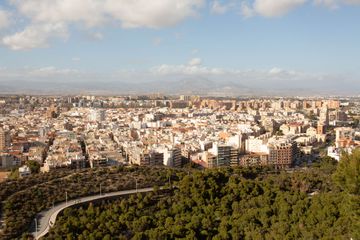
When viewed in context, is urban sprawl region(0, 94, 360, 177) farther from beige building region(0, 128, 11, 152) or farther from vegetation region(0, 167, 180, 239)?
vegetation region(0, 167, 180, 239)

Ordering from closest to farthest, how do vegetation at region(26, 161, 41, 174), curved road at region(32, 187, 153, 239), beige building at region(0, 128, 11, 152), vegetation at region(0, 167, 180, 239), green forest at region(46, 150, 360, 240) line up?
green forest at region(46, 150, 360, 240)
curved road at region(32, 187, 153, 239)
vegetation at region(0, 167, 180, 239)
vegetation at region(26, 161, 41, 174)
beige building at region(0, 128, 11, 152)

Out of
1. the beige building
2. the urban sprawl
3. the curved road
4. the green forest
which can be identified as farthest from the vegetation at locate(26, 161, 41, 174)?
the beige building

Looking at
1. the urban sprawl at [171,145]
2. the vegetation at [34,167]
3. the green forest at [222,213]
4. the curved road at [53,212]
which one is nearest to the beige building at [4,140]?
the urban sprawl at [171,145]

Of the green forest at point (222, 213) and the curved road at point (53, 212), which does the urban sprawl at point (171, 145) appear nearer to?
the green forest at point (222, 213)

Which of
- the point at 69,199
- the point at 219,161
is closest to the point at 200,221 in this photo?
the point at 69,199

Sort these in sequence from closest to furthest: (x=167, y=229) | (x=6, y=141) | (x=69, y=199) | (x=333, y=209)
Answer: (x=167, y=229) → (x=333, y=209) → (x=69, y=199) → (x=6, y=141)

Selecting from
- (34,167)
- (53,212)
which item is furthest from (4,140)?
(53,212)

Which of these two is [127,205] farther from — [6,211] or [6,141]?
[6,141]
